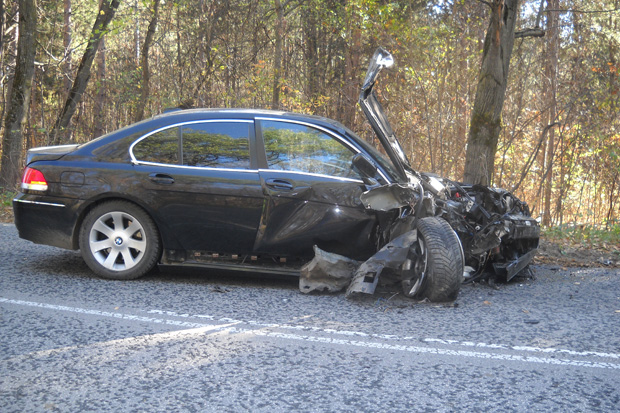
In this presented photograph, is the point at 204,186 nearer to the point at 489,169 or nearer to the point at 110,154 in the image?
the point at 110,154

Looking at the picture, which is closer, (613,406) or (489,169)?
(613,406)

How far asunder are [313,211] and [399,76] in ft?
32.1

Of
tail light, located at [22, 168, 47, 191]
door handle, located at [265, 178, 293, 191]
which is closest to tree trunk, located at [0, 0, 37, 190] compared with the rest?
tail light, located at [22, 168, 47, 191]

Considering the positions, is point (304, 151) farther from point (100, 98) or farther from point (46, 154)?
point (100, 98)

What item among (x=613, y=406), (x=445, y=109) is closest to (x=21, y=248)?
(x=613, y=406)

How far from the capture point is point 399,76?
49.1 feet

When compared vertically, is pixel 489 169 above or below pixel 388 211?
above

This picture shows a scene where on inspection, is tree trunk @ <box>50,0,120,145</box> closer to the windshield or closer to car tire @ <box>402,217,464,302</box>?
the windshield

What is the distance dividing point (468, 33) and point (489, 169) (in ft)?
Answer: 15.8

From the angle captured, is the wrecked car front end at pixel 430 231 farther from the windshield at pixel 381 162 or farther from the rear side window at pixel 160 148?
the rear side window at pixel 160 148

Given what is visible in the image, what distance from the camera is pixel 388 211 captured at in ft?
19.5

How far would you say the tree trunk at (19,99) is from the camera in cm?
1453

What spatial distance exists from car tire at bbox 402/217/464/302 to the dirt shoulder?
276 centimetres

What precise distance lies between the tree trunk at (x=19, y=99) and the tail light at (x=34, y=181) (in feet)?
29.5
